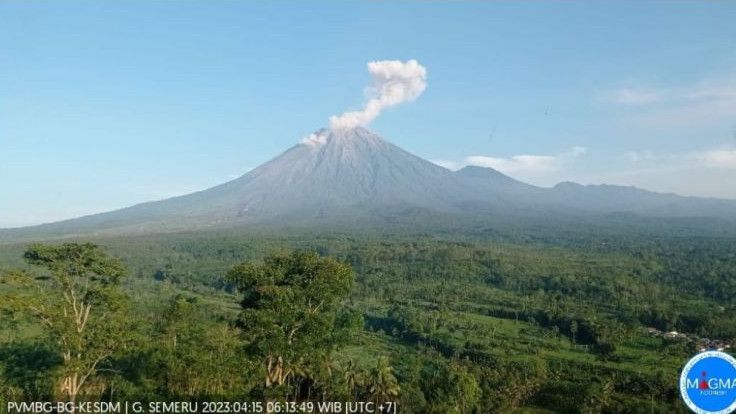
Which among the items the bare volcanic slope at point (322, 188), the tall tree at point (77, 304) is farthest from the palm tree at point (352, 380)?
the bare volcanic slope at point (322, 188)

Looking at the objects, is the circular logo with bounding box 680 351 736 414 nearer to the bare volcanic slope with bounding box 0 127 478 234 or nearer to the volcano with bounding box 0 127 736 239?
the volcano with bounding box 0 127 736 239

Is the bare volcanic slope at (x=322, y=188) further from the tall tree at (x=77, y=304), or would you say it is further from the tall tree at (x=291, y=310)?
the tall tree at (x=77, y=304)

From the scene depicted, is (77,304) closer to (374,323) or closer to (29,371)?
(29,371)

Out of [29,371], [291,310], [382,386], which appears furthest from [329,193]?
[291,310]

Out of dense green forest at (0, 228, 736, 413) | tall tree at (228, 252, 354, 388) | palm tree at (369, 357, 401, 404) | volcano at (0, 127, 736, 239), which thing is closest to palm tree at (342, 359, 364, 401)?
dense green forest at (0, 228, 736, 413)

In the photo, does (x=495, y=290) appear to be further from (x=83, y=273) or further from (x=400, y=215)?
(x=400, y=215)

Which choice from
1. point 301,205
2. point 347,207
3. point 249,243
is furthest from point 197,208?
point 249,243
